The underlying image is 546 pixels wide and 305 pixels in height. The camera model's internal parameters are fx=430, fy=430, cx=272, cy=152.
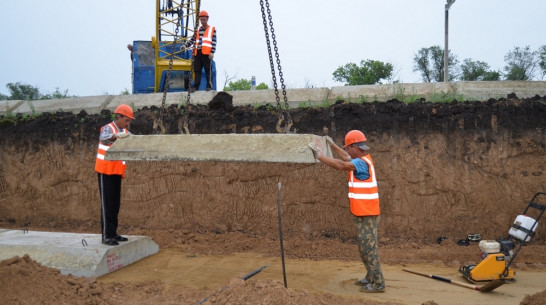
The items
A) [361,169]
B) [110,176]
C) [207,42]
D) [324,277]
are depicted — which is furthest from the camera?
[207,42]

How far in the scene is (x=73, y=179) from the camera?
9367 millimetres

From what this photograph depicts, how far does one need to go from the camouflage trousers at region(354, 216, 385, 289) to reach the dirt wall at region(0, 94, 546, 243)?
2404 millimetres

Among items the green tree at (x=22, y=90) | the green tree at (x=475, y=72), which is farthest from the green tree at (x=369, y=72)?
the green tree at (x=22, y=90)

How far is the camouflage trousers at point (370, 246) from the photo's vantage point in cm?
514

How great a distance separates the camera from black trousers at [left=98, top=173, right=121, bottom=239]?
6230 mm

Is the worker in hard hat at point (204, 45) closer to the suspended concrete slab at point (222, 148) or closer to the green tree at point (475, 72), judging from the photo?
the suspended concrete slab at point (222, 148)

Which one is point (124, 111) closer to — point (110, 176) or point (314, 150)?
point (110, 176)

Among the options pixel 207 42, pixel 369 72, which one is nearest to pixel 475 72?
pixel 369 72

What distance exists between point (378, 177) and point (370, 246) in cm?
273

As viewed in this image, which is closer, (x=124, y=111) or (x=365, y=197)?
(x=365, y=197)

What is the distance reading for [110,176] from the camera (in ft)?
20.4

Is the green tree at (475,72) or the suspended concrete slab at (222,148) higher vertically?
the green tree at (475,72)

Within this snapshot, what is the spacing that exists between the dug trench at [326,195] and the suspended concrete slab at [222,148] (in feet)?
3.09

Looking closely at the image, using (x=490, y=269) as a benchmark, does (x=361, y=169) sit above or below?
above
